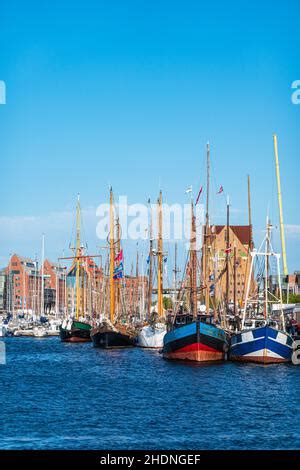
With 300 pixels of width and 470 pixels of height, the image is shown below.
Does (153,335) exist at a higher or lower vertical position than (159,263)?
lower

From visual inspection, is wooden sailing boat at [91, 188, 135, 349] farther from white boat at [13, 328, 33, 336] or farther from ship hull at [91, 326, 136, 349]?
white boat at [13, 328, 33, 336]

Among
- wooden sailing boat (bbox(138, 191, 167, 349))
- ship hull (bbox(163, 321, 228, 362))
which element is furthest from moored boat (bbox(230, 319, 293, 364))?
wooden sailing boat (bbox(138, 191, 167, 349))

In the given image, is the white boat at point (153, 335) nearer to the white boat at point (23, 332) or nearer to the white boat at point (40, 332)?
the white boat at point (40, 332)

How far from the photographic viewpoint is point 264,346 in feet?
243

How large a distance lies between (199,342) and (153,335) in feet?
112

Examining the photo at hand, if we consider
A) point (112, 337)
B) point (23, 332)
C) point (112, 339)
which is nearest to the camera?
point (112, 337)

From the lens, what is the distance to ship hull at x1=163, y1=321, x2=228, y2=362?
76375mm

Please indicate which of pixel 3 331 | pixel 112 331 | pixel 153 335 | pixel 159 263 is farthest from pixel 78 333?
pixel 3 331

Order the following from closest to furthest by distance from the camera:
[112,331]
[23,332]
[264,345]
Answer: [264,345] → [112,331] → [23,332]

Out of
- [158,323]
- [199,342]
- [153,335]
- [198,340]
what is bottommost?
[153,335]

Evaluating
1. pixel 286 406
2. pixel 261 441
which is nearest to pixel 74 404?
pixel 286 406

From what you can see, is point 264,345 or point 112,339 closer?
point 264,345

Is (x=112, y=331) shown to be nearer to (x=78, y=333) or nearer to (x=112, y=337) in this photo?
(x=112, y=337)

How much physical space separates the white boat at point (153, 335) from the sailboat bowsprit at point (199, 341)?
2897 cm
